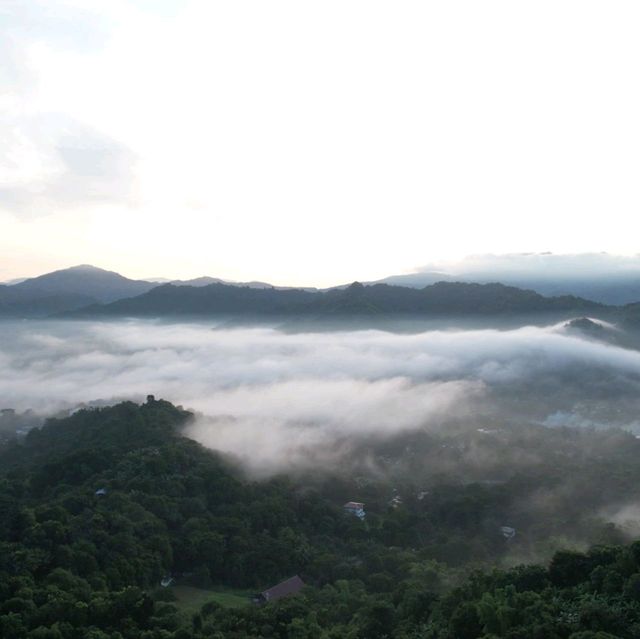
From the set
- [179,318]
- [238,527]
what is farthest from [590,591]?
[179,318]

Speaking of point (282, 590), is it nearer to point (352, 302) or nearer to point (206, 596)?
point (206, 596)

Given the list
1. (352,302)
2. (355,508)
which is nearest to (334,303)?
(352,302)

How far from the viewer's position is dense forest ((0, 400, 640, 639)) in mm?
17109

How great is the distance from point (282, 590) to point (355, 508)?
10.7 metres

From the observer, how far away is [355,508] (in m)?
35.2

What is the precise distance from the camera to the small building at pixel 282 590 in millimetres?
24469

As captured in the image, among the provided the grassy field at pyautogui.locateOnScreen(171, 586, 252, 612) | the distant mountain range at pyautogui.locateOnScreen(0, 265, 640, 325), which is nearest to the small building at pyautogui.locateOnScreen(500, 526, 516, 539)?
the grassy field at pyautogui.locateOnScreen(171, 586, 252, 612)

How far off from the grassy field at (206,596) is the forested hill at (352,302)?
69431 mm

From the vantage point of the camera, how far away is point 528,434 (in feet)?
160

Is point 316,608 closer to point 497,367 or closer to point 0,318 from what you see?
point 497,367

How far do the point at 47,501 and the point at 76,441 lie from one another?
14.6 metres

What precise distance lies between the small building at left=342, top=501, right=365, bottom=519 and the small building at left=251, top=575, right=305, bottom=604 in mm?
8467

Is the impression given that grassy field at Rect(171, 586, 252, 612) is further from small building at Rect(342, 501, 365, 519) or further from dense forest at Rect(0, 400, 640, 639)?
small building at Rect(342, 501, 365, 519)

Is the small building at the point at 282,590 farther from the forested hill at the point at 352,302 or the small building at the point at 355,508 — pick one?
the forested hill at the point at 352,302
